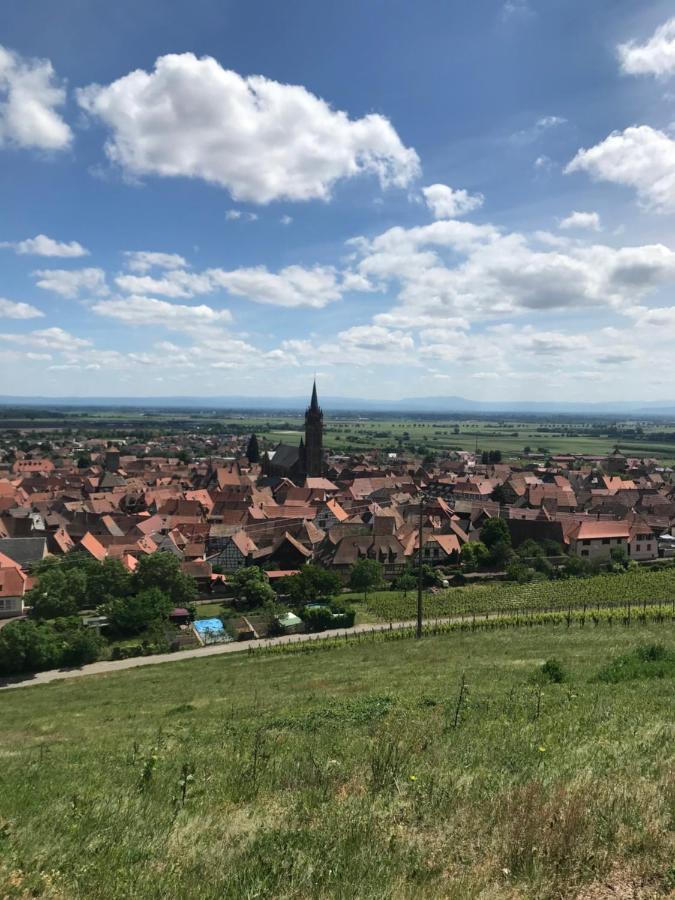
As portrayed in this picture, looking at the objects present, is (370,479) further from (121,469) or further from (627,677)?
(627,677)

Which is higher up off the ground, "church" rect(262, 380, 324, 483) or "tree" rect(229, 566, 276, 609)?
"church" rect(262, 380, 324, 483)

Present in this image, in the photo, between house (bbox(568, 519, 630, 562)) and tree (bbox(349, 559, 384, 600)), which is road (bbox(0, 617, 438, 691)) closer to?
tree (bbox(349, 559, 384, 600))

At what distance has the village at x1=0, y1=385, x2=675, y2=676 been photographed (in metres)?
44.0

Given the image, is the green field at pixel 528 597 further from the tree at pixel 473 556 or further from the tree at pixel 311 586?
the tree at pixel 473 556

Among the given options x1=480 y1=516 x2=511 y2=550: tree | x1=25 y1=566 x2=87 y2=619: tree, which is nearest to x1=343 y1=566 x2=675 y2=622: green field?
x1=480 y1=516 x2=511 y2=550: tree

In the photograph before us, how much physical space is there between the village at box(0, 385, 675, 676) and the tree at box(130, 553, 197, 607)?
7.3 inches

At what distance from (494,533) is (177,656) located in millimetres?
37441

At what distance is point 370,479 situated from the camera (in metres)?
102

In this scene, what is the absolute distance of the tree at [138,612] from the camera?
38.6m

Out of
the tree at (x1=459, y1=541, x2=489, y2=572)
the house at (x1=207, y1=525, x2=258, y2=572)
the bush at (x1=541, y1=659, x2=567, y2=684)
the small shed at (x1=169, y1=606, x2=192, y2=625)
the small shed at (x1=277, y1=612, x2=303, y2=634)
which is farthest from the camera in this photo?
the house at (x1=207, y1=525, x2=258, y2=572)

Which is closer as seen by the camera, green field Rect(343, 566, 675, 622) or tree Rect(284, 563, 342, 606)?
green field Rect(343, 566, 675, 622)

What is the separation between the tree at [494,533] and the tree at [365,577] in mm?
15409

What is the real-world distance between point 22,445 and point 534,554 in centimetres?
18093

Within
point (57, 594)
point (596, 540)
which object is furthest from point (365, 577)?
point (596, 540)
